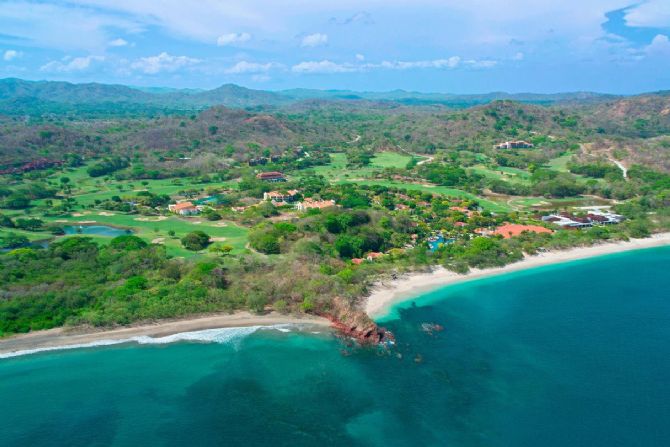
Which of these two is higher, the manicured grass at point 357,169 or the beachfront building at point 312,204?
the beachfront building at point 312,204

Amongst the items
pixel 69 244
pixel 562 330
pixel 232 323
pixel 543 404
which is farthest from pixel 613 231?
pixel 69 244

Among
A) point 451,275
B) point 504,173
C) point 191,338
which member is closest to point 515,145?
point 504,173

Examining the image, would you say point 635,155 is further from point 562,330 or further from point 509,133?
point 562,330

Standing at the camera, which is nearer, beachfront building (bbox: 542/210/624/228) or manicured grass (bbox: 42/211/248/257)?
manicured grass (bbox: 42/211/248/257)

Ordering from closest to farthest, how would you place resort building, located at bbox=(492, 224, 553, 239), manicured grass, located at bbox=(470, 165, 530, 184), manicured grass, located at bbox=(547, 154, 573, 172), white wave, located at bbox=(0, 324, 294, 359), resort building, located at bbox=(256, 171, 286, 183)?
white wave, located at bbox=(0, 324, 294, 359) → resort building, located at bbox=(492, 224, 553, 239) → manicured grass, located at bbox=(470, 165, 530, 184) → resort building, located at bbox=(256, 171, 286, 183) → manicured grass, located at bbox=(547, 154, 573, 172)

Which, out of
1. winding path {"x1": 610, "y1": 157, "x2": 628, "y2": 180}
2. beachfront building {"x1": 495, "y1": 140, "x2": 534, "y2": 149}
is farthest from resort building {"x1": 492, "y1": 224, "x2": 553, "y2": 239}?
beachfront building {"x1": 495, "y1": 140, "x2": 534, "y2": 149}

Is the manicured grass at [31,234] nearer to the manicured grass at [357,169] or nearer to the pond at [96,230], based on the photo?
the pond at [96,230]

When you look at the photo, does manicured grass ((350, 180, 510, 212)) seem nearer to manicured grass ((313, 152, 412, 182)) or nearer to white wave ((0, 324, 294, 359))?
manicured grass ((313, 152, 412, 182))

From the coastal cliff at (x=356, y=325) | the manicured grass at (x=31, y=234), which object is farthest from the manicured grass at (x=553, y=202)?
the manicured grass at (x=31, y=234)
